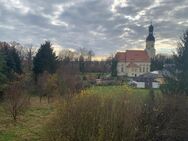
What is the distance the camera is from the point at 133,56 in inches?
3814

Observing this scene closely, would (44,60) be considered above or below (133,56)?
below

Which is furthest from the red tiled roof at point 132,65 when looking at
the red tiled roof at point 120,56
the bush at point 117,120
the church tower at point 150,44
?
the bush at point 117,120

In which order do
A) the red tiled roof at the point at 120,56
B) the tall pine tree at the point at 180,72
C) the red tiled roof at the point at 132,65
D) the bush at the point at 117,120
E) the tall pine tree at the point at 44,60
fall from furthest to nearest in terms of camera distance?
the red tiled roof at the point at 120,56, the red tiled roof at the point at 132,65, the tall pine tree at the point at 44,60, the tall pine tree at the point at 180,72, the bush at the point at 117,120

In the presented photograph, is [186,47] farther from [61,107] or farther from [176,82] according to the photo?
[61,107]

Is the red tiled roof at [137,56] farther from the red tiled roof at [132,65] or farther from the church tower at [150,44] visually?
the church tower at [150,44]

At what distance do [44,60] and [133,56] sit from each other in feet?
186

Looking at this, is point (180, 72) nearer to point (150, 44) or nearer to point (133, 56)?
point (133, 56)

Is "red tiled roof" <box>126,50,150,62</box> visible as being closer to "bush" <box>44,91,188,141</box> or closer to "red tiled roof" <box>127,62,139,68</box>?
"red tiled roof" <box>127,62,139,68</box>

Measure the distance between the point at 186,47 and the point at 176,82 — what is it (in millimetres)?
3083

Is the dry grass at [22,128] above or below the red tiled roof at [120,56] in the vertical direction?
below

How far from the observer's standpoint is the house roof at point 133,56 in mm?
94812

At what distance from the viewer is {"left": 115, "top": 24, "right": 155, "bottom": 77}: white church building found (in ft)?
305

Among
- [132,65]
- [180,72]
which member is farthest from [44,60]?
[132,65]

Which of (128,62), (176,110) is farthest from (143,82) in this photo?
(176,110)
